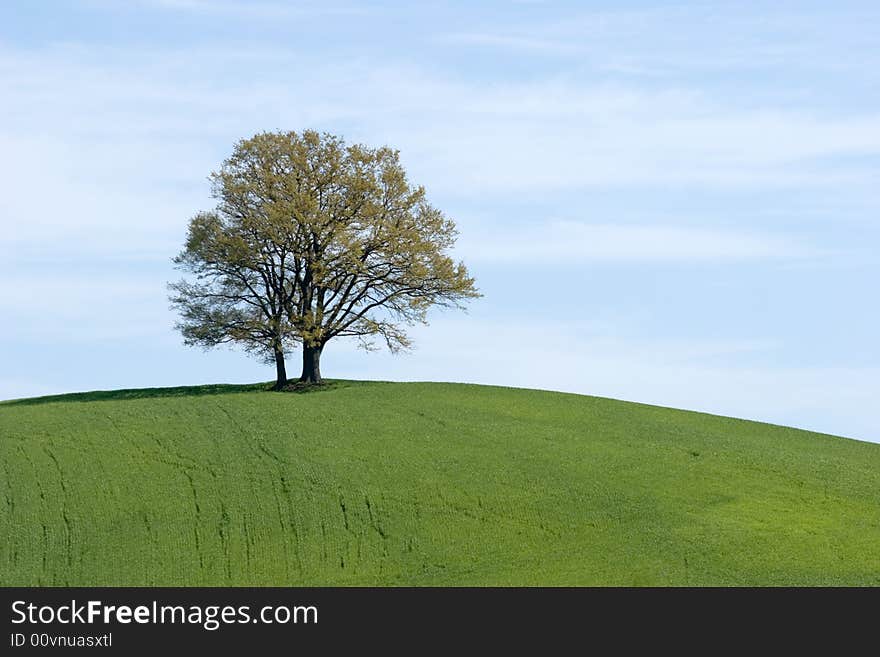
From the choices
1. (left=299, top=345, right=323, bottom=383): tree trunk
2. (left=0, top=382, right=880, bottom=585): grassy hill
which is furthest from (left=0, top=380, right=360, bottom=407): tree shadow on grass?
(left=0, top=382, right=880, bottom=585): grassy hill

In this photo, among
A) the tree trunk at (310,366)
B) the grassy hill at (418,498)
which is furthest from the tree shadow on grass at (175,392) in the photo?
the grassy hill at (418,498)

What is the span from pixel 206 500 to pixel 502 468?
1102 cm

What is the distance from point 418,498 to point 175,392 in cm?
2556

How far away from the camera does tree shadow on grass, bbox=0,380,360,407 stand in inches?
2287

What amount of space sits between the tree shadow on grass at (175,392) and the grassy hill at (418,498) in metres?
5.39

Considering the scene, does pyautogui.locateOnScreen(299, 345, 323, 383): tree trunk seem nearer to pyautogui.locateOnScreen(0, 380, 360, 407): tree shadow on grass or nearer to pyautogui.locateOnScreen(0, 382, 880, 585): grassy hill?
pyautogui.locateOnScreen(0, 380, 360, 407): tree shadow on grass

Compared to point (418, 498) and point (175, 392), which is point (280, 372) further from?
point (418, 498)

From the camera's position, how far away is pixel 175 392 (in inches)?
2379

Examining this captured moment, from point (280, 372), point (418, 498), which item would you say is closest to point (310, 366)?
point (280, 372)

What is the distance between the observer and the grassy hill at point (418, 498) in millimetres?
34219

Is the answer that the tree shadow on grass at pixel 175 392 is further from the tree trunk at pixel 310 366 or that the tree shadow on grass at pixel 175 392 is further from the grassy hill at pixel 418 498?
the grassy hill at pixel 418 498

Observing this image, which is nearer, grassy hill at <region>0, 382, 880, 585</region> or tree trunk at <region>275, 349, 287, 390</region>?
grassy hill at <region>0, 382, 880, 585</region>

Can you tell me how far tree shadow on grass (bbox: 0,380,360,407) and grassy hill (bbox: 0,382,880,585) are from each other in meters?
5.39
